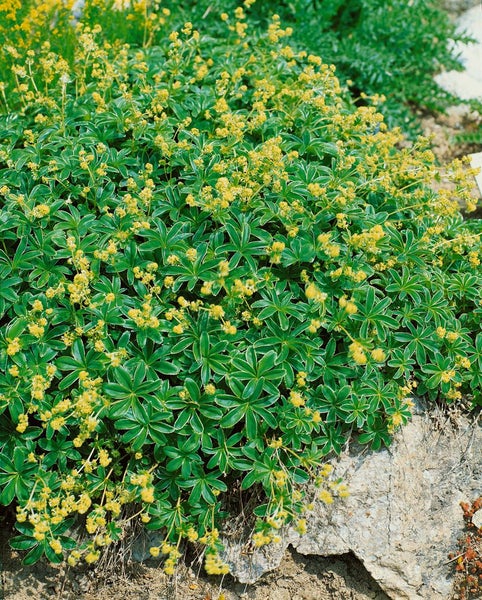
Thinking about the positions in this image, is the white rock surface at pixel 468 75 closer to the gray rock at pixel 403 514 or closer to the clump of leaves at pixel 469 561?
the gray rock at pixel 403 514

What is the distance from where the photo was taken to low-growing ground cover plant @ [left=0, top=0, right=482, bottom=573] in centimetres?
332

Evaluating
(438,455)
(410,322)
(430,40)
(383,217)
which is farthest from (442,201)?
(430,40)

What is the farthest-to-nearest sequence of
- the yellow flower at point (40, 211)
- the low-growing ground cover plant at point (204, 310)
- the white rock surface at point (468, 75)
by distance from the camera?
the white rock surface at point (468, 75), the yellow flower at point (40, 211), the low-growing ground cover plant at point (204, 310)

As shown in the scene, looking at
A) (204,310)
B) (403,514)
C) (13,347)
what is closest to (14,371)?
(13,347)

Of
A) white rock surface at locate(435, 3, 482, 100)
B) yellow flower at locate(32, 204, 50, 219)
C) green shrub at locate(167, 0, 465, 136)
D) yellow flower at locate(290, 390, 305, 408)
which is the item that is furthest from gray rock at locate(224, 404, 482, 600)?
white rock surface at locate(435, 3, 482, 100)

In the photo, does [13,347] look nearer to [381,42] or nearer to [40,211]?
[40,211]

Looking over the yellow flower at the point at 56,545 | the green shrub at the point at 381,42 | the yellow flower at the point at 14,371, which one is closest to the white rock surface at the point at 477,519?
the yellow flower at the point at 56,545

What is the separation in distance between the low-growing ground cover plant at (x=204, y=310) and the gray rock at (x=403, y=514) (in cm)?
15

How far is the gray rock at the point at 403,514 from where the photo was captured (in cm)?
362

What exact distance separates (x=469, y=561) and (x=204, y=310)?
6.86 ft

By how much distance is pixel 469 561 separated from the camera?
148 inches

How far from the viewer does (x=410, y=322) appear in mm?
3777

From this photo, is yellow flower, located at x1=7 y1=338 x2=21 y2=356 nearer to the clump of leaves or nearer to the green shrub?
the clump of leaves

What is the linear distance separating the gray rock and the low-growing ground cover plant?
15 centimetres
